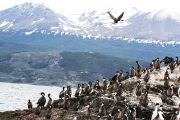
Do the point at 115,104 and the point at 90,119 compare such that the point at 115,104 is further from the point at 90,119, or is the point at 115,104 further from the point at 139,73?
the point at 139,73

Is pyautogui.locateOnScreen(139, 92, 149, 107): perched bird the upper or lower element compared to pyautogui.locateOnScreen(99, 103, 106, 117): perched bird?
upper

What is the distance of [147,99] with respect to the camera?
61.6 m

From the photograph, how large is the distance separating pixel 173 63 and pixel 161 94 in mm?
11332

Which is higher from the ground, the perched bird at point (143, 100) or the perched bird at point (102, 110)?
the perched bird at point (143, 100)

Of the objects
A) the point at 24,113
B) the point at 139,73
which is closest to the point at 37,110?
the point at 24,113

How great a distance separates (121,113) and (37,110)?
1421 centimetres

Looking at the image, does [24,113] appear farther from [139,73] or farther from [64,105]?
[139,73]

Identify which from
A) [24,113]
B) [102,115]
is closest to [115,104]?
[102,115]

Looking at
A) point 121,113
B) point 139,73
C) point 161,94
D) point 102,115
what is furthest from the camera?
point 139,73

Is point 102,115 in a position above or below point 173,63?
below

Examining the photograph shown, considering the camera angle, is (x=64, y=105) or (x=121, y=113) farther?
(x=64, y=105)

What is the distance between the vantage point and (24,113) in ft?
220

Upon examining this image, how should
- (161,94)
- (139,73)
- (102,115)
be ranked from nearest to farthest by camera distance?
1. (102,115)
2. (161,94)
3. (139,73)

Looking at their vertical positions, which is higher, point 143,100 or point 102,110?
point 143,100
